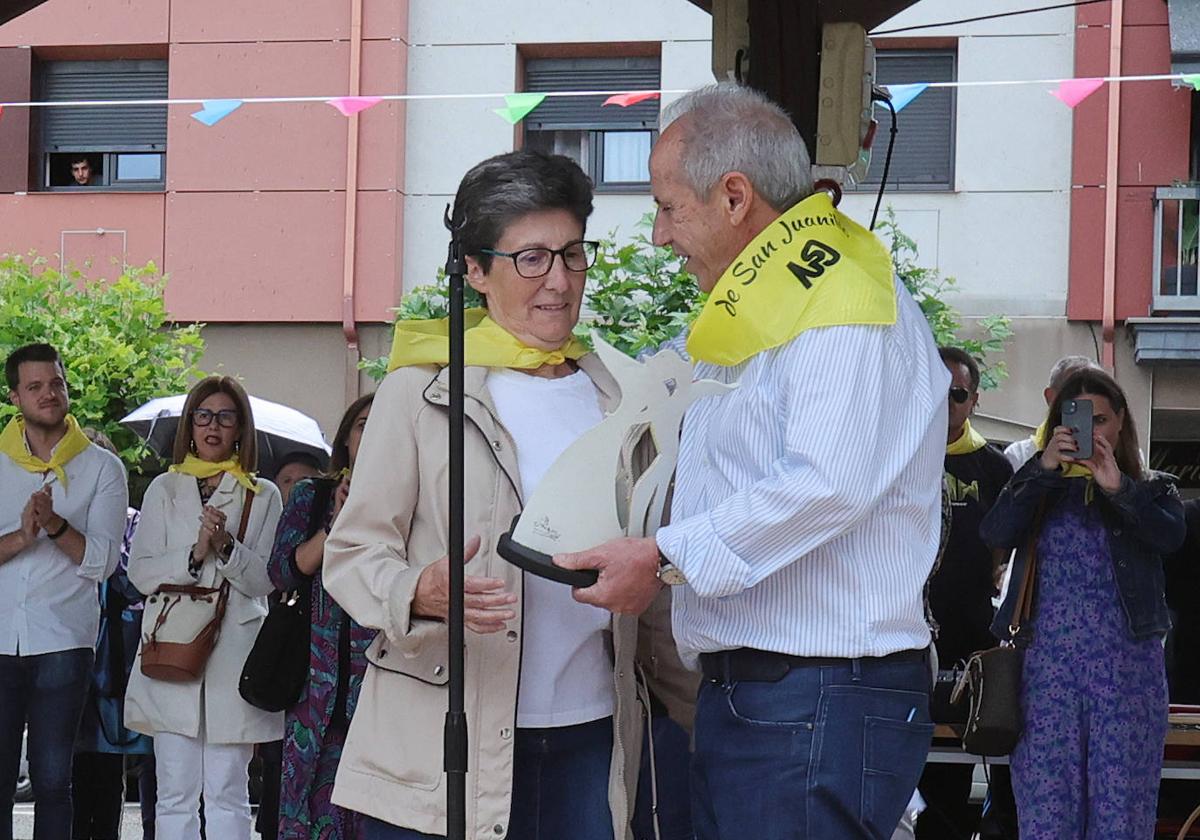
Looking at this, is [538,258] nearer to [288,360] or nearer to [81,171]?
[288,360]

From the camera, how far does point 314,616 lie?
18.3 ft

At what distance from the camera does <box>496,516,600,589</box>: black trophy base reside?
276 centimetres

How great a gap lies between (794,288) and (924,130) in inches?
457

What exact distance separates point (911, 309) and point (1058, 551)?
2.93m

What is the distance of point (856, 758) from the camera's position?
2.71 metres

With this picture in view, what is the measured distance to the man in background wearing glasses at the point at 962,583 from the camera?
6.45m

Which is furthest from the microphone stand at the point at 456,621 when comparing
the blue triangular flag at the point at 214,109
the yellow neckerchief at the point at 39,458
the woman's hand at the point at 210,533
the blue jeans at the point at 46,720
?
the blue triangular flag at the point at 214,109

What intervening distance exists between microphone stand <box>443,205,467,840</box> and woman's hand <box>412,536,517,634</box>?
0.03 meters

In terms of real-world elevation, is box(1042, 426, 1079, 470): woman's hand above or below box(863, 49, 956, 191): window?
below

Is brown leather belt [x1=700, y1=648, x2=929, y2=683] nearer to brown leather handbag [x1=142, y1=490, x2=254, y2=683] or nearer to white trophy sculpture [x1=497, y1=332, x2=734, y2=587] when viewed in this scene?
white trophy sculpture [x1=497, y1=332, x2=734, y2=587]

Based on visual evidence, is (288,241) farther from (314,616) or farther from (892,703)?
(892,703)

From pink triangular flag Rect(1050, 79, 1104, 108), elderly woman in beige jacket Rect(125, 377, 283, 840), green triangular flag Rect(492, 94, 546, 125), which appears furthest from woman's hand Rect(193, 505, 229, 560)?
pink triangular flag Rect(1050, 79, 1104, 108)

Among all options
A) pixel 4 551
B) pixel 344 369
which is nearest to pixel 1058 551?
pixel 4 551

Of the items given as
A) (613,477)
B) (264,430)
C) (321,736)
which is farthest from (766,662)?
(264,430)
